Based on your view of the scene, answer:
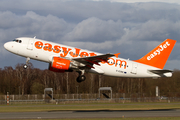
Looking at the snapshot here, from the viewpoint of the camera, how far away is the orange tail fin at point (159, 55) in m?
46.1

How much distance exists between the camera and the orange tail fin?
46.1 meters

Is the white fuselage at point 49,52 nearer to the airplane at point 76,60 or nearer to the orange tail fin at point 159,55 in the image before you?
the airplane at point 76,60

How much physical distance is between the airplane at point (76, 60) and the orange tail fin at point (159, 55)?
1378 mm

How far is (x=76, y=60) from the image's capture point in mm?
39656

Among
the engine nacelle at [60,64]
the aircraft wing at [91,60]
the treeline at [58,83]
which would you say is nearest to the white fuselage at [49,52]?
the engine nacelle at [60,64]

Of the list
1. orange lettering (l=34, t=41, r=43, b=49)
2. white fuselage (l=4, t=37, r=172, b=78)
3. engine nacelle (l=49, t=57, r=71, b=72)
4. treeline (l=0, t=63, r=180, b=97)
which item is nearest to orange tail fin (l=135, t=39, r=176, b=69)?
white fuselage (l=4, t=37, r=172, b=78)

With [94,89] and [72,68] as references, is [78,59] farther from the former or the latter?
[94,89]

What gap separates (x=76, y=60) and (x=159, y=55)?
50.1 ft

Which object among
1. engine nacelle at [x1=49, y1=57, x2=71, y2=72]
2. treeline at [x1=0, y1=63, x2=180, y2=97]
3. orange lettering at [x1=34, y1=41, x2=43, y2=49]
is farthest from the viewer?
treeline at [x1=0, y1=63, x2=180, y2=97]

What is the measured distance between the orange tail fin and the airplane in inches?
54.3

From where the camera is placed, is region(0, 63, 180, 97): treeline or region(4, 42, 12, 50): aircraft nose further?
region(0, 63, 180, 97): treeline

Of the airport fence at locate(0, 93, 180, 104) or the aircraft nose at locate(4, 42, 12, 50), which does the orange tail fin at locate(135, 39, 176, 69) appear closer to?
the aircraft nose at locate(4, 42, 12, 50)

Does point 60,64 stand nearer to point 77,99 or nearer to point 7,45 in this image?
point 7,45

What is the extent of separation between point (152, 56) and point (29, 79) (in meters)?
83.3
